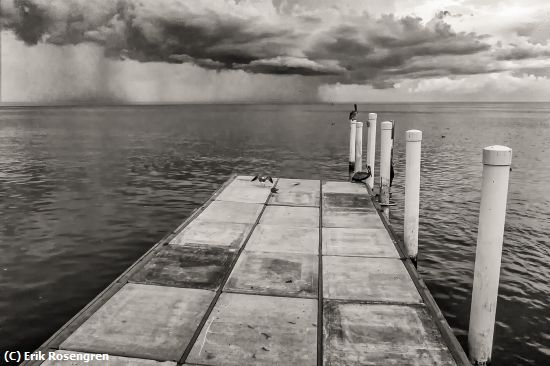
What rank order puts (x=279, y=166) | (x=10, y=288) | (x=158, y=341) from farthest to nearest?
(x=279, y=166) → (x=10, y=288) → (x=158, y=341)

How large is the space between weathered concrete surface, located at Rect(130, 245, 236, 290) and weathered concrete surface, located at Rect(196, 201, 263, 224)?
2200 millimetres

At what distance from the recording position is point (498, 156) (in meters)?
5.44

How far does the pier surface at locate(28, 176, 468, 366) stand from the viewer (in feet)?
16.7

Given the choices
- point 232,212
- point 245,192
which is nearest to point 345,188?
point 245,192

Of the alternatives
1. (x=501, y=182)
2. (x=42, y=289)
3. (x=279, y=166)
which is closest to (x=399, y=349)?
(x=501, y=182)

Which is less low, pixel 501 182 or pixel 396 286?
pixel 501 182

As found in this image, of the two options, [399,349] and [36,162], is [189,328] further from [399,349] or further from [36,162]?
[36,162]

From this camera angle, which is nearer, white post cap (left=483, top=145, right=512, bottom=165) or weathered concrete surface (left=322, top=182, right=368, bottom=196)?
white post cap (left=483, top=145, right=512, bottom=165)

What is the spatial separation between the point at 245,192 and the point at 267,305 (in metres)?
8.28

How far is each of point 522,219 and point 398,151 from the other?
1003 inches

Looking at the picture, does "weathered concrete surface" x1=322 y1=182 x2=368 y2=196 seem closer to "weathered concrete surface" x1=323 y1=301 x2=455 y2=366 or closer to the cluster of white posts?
"weathered concrete surface" x1=323 y1=301 x2=455 y2=366

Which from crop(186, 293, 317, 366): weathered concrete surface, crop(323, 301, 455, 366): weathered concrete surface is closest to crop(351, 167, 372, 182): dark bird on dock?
crop(323, 301, 455, 366): weathered concrete surface

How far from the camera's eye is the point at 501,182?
5500mm

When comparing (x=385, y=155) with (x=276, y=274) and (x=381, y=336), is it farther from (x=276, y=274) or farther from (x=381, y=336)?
(x=381, y=336)
